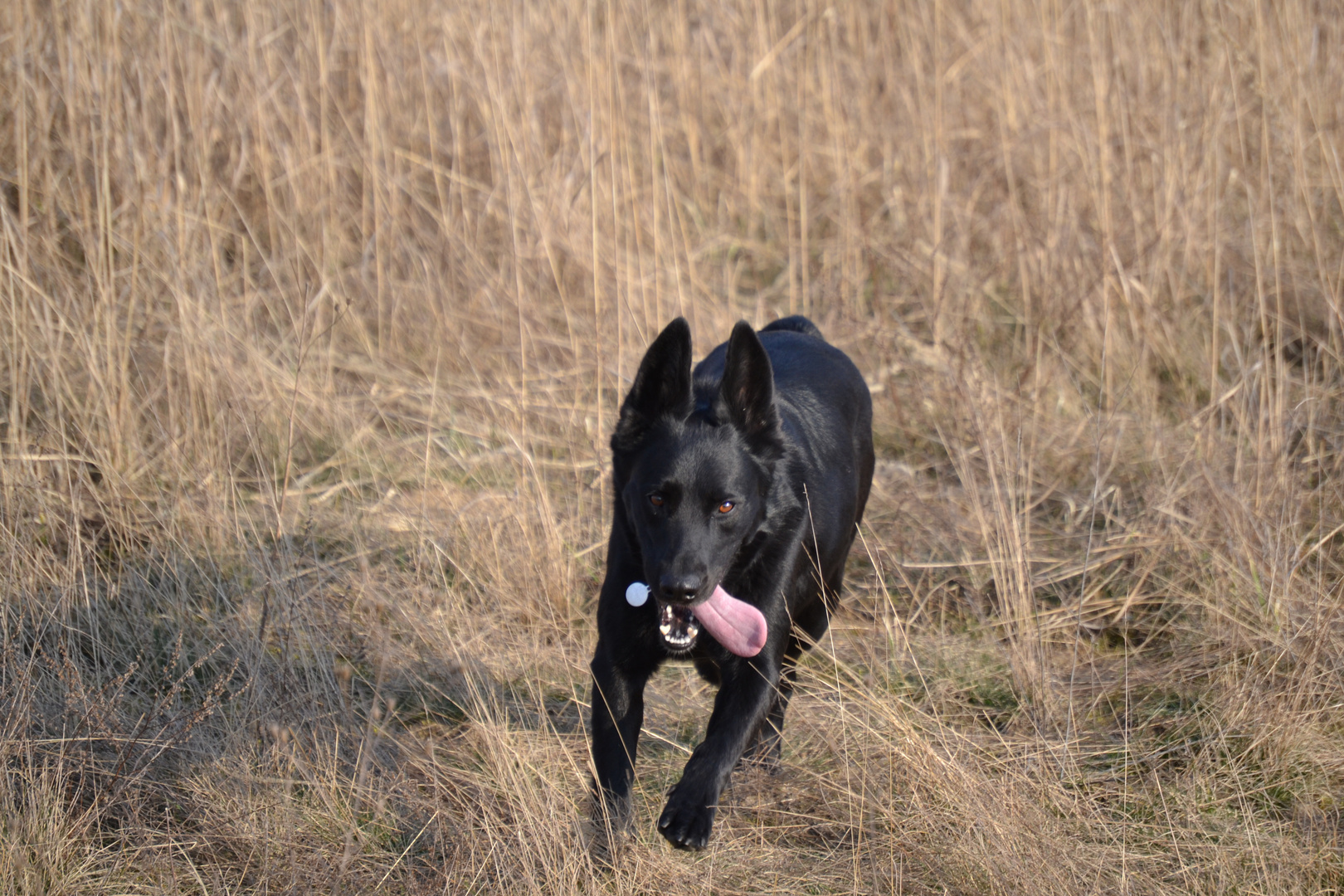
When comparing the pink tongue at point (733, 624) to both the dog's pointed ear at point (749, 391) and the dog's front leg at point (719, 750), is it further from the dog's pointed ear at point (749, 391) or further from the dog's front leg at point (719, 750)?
the dog's pointed ear at point (749, 391)

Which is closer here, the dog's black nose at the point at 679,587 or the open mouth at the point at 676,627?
the dog's black nose at the point at 679,587

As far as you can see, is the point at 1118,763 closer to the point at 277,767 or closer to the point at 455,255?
the point at 277,767

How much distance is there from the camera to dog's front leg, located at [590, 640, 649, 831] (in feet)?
7.89

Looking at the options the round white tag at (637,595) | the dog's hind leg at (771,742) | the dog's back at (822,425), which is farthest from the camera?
the dog's back at (822,425)

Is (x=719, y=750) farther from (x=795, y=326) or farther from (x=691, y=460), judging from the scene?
(x=795, y=326)

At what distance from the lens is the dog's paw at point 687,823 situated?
2227mm

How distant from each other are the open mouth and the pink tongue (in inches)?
1.3

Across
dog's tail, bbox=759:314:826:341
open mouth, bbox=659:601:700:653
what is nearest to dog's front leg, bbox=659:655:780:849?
open mouth, bbox=659:601:700:653

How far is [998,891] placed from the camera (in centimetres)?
220

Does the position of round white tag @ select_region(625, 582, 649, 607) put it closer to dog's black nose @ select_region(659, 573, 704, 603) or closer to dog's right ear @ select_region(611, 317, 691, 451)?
dog's black nose @ select_region(659, 573, 704, 603)

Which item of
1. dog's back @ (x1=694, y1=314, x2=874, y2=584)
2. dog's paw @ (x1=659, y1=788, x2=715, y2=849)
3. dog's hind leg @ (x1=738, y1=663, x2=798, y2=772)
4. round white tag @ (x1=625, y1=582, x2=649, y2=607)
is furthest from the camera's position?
dog's back @ (x1=694, y1=314, x2=874, y2=584)

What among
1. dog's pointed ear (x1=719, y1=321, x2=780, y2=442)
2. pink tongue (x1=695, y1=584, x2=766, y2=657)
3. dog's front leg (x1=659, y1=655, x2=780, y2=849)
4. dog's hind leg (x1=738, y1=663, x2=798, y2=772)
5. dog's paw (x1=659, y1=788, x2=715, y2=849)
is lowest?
dog's hind leg (x1=738, y1=663, x2=798, y2=772)

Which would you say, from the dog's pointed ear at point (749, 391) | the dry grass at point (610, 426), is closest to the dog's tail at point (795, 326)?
the dry grass at point (610, 426)

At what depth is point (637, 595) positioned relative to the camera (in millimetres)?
2545
